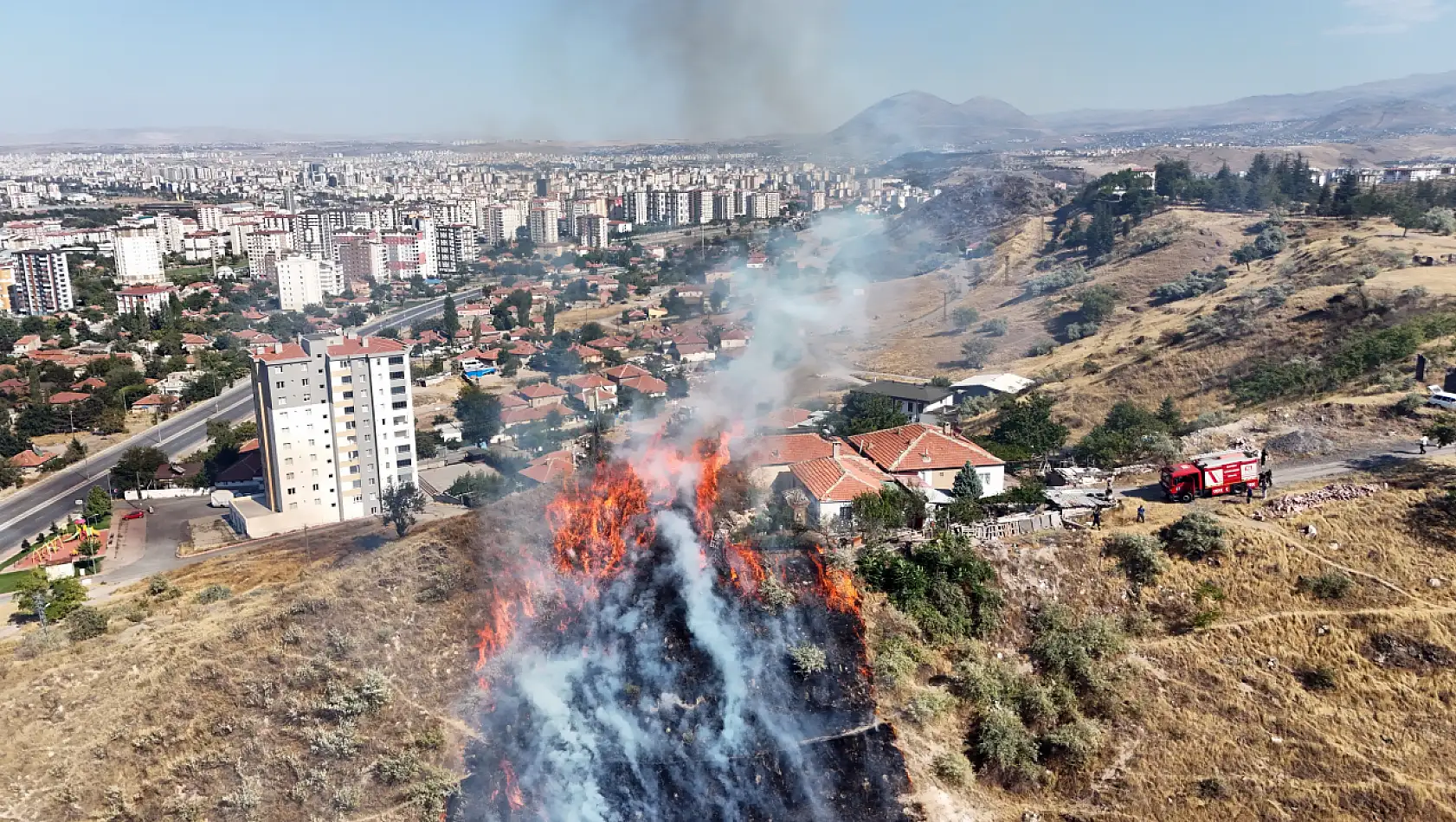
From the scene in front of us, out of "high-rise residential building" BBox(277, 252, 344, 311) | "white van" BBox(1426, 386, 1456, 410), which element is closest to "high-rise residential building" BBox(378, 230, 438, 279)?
"high-rise residential building" BBox(277, 252, 344, 311)

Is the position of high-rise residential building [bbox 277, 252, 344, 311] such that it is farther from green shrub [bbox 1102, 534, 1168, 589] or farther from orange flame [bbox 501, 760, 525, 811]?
green shrub [bbox 1102, 534, 1168, 589]

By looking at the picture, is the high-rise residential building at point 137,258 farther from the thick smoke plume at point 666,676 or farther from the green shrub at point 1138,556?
the green shrub at point 1138,556

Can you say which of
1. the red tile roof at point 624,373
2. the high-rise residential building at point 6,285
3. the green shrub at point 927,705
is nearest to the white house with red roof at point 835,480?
the green shrub at point 927,705

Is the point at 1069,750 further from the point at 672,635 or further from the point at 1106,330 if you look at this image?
the point at 1106,330

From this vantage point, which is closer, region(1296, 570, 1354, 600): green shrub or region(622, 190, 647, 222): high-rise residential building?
region(1296, 570, 1354, 600): green shrub

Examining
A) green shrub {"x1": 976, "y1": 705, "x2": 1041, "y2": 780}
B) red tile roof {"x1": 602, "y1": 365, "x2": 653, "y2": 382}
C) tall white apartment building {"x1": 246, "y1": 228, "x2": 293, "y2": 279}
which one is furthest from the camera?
tall white apartment building {"x1": 246, "y1": 228, "x2": 293, "y2": 279}

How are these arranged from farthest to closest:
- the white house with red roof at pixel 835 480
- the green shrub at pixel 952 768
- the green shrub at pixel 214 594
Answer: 1. the green shrub at pixel 214 594
2. the white house with red roof at pixel 835 480
3. the green shrub at pixel 952 768
